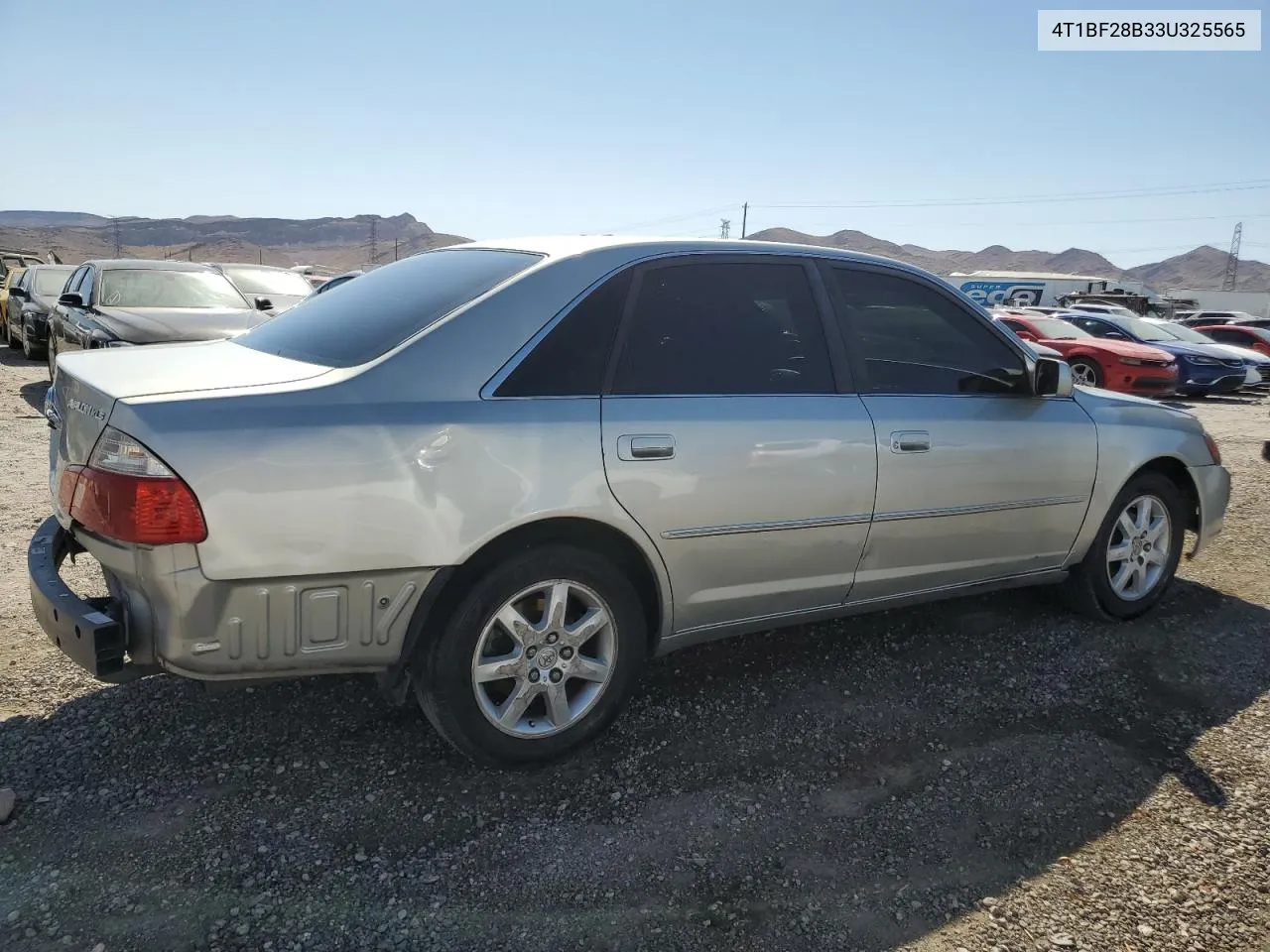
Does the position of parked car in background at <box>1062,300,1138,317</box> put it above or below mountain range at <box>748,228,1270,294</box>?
below

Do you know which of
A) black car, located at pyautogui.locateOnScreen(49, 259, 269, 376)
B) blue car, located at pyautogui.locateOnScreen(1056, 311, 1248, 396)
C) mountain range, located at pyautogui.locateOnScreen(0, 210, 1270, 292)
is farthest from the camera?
mountain range, located at pyautogui.locateOnScreen(0, 210, 1270, 292)

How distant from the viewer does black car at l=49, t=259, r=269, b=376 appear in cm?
850

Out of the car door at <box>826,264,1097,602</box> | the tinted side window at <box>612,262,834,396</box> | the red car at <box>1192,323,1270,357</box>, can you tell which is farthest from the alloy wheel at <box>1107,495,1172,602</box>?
the red car at <box>1192,323,1270,357</box>

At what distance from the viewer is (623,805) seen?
2859 millimetres

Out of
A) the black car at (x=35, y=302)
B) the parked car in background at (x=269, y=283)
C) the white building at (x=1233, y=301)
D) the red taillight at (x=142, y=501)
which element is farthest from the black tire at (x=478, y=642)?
the white building at (x=1233, y=301)

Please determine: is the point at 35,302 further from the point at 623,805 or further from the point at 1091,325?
the point at 1091,325

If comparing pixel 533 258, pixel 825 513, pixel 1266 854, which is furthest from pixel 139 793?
pixel 1266 854

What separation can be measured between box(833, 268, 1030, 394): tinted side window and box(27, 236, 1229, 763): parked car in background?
14mm

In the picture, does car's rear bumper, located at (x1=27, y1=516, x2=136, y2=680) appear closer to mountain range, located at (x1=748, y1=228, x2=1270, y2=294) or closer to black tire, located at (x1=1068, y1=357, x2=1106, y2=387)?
black tire, located at (x1=1068, y1=357, x2=1106, y2=387)

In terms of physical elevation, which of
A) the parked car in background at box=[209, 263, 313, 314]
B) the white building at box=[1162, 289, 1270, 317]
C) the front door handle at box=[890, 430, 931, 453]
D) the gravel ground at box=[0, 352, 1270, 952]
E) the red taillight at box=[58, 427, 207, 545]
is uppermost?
the white building at box=[1162, 289, 1270, 317]

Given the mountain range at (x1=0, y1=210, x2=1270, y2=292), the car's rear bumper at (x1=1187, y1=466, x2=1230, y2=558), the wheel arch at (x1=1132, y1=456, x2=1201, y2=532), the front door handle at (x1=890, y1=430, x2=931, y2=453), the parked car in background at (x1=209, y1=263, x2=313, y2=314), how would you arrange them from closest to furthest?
the front door handle at (x1=890, y1=430, x2=931, y2=453), the wheel arch at (x1=1132, y1=456, x2=1201, y2=532), the car's rear bumper at (x1=1187, y1=466, x2=1230, y2=558), the parked car in background at (x1=209, y1=263, x2=313, y2=314), the mountain range at (x1=0, y1=210, x2=1270, y2=292)

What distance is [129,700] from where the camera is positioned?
3359 millimetres

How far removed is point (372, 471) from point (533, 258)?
1009 millimetres

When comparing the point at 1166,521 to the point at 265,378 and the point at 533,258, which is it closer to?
the point at 533,258
